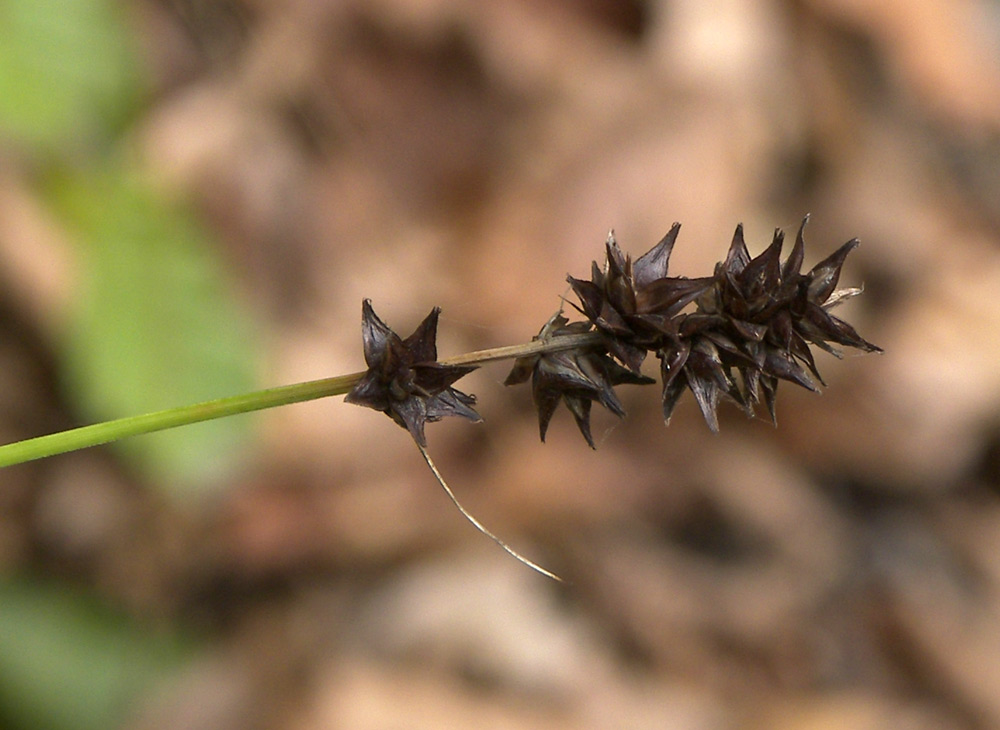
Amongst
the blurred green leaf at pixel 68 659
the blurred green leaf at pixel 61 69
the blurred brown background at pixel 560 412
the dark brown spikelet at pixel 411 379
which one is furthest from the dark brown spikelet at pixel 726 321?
the blurred green leaf at pixel 68 659

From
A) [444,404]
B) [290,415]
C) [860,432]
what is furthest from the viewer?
[860,432]

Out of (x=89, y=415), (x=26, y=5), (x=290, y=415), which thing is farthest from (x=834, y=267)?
(x=290, y=415)

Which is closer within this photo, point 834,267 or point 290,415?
point 834,267

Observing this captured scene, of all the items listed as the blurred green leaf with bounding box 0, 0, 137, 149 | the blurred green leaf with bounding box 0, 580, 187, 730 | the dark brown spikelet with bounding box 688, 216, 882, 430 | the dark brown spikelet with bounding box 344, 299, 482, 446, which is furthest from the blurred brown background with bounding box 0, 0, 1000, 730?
the dark brown spikelet with bounding box 344, 299, 482, 446

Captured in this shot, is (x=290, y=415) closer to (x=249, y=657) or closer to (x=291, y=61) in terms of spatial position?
(x=249, y=657)

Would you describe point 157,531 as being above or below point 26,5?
below

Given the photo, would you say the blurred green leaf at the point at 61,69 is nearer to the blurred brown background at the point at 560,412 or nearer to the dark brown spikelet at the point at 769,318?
the blurred brown background at the point at 560,412
